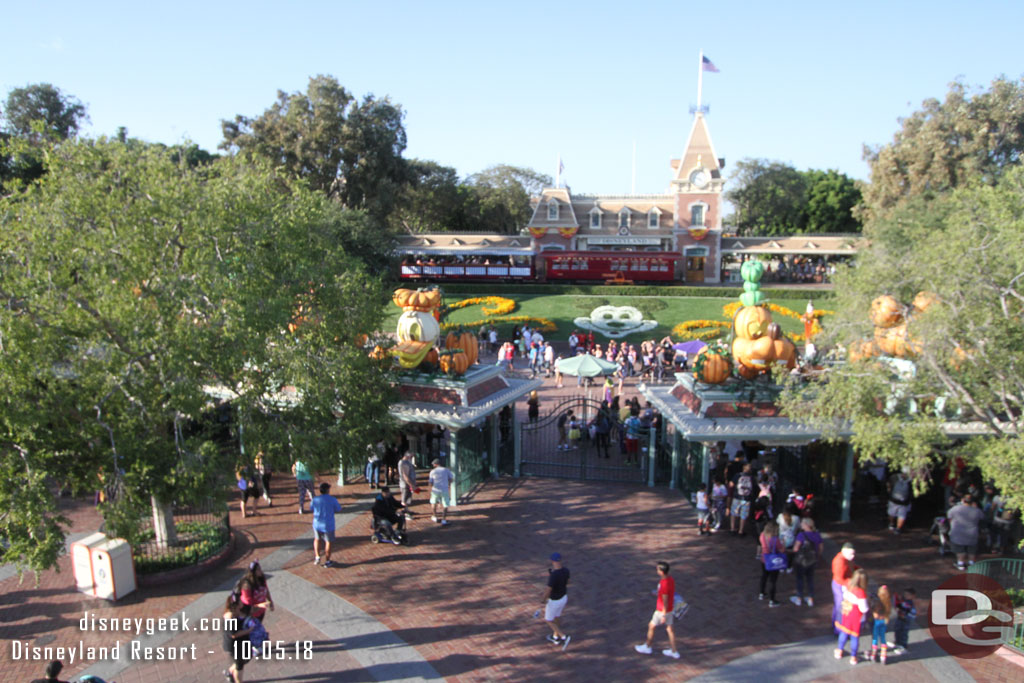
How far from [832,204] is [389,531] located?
65.8 m

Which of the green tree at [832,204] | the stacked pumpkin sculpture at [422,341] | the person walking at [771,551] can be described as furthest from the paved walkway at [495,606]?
the green tree at [832,204]

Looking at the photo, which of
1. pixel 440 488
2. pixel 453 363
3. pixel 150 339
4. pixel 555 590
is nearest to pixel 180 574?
pixel 150 339

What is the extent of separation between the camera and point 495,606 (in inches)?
408

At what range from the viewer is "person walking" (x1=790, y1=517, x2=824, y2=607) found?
32.9 ft

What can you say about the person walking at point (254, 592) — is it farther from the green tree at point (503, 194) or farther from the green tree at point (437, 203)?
the green tree at point (503, 194)

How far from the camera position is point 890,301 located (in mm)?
12797

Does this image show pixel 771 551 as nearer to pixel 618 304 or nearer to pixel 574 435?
pixel 574 435

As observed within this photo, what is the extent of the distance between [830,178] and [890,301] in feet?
207

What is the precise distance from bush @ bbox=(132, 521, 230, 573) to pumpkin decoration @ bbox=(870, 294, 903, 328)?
1262 cm

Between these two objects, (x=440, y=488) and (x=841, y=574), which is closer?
(x=841, y=574)

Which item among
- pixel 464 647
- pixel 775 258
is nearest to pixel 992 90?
pixel 775 258

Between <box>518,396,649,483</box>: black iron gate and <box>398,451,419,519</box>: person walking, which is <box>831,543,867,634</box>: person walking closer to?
<box>518,396,649,483</box>: black iron gate

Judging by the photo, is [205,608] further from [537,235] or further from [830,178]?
A: [830,178]

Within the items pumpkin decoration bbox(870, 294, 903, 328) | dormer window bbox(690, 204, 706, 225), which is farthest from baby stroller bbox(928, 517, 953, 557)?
dormer window bbox(690, 204, 706, 225)
